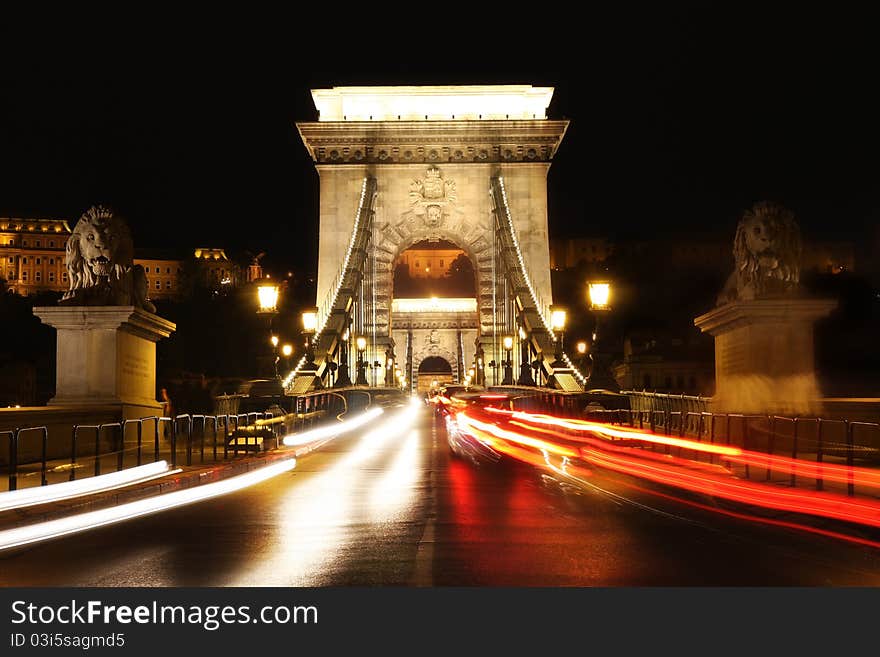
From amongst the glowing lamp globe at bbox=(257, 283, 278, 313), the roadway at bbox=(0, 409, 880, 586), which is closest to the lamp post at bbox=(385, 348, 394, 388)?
the glowing lamp globe at bbox=(257, 283, 278, 313)

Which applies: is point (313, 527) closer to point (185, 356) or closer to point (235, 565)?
point (235, 565)

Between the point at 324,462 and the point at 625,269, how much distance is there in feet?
326

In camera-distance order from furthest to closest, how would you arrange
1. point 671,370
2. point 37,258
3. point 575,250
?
point 575,250 → point 37,258 → point 671,370

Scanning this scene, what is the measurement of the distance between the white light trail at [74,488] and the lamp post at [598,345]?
1264cm

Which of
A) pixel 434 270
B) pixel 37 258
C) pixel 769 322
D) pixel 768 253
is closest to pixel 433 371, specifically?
pixel 434 270

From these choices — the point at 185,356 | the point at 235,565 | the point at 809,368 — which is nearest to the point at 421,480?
the point at 809,368

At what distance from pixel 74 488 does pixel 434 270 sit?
148340 millimetres

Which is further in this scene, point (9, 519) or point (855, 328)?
point (855, 328)

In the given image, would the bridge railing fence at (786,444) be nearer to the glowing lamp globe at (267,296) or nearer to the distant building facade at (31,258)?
the glowing lamp globe at (267,296)

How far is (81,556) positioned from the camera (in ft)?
27.4

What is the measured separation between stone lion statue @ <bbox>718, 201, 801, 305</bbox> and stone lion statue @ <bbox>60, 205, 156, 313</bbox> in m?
9.81

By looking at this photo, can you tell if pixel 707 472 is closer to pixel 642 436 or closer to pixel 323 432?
pixel 642 436

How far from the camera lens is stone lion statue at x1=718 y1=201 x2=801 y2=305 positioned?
1673 cm

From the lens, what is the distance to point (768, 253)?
16750 millimetres
